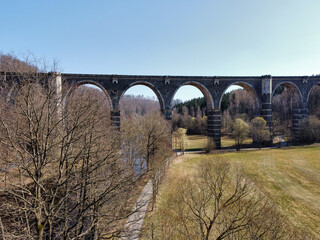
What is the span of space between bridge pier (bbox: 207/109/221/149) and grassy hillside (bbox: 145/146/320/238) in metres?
3.24

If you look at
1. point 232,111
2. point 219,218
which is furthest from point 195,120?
point 219,218

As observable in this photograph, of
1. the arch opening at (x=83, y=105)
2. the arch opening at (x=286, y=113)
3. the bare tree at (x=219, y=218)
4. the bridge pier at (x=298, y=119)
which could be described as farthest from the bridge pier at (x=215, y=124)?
the arch opening at (x=83, y=105)

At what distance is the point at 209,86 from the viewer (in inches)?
961

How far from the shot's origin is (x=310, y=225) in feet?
32.4

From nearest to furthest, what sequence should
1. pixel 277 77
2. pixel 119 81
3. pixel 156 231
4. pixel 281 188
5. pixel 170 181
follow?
pixel 156 231
pixel 281 188
pixel 170 181
pixel 119 81
pixel 277 77

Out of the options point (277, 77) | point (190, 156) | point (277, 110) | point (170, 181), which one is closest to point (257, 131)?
point (277, 77)

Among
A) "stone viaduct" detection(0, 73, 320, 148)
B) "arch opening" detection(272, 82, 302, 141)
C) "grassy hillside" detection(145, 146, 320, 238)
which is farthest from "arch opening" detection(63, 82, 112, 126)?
"arch opening" detection(272, 82, 302, 141)

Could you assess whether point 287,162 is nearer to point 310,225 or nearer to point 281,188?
point 281,188

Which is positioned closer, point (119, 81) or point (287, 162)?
point (287, 162)

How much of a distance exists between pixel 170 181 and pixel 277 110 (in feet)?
171

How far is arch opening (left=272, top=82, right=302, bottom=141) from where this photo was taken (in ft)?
92.1

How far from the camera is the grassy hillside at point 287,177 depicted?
11.0 metres

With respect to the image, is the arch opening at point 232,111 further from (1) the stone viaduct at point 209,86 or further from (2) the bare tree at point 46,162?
(2) the bare tree at point 46,162

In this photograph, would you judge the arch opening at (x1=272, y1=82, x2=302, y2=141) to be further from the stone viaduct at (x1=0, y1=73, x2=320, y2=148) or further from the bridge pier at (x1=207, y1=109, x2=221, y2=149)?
the bridge pier at (x1=207, y1=109, x2=221, y2=149)
